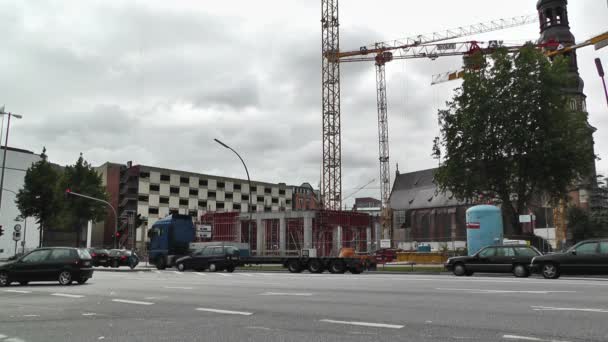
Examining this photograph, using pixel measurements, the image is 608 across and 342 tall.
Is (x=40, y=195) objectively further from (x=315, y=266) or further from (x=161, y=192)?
(x=161, y=192)

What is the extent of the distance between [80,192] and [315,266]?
121 feet

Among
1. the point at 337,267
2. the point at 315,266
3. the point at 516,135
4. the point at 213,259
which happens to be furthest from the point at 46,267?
the point at 516,135

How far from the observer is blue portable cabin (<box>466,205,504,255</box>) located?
31516 mm

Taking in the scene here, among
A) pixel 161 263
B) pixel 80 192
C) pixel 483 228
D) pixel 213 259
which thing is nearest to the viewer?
pixel 213 259

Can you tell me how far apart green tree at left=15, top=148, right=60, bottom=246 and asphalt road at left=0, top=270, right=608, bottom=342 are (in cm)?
4128

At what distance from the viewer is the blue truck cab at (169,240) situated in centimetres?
3388

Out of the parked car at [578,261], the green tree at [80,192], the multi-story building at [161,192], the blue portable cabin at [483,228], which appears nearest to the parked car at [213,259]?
the blue portable cabin at [483,228]

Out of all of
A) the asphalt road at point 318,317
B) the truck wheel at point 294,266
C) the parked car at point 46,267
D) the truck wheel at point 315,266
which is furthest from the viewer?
the truck wheel at point 294,266

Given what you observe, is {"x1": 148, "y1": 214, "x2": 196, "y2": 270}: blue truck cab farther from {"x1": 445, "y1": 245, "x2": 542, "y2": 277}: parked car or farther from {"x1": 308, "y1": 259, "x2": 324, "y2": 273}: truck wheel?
{"x1": 445, "y1": 245, "x2": 542, "y2": 277}: parked car

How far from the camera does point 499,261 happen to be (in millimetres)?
21906

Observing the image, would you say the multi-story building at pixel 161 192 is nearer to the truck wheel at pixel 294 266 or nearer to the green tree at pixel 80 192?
the green tree at pixel 80 192

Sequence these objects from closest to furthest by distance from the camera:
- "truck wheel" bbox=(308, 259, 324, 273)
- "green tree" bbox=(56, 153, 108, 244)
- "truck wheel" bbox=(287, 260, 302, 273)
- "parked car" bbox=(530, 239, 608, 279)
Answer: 1. "parked car" bbox=(530, 239, 608, 279)
2. "truck wheel" bbox=(308, 259, 324, 273)
3. "truck wheel" bbox=(287, 260, 302, 273)
4. "green tree" bbox=(56, 153, 108, 244)

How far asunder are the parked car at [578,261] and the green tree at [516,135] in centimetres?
1613

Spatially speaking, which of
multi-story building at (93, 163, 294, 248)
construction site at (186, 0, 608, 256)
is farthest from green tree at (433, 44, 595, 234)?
multi-story building at (93, 163, 294, 248)
